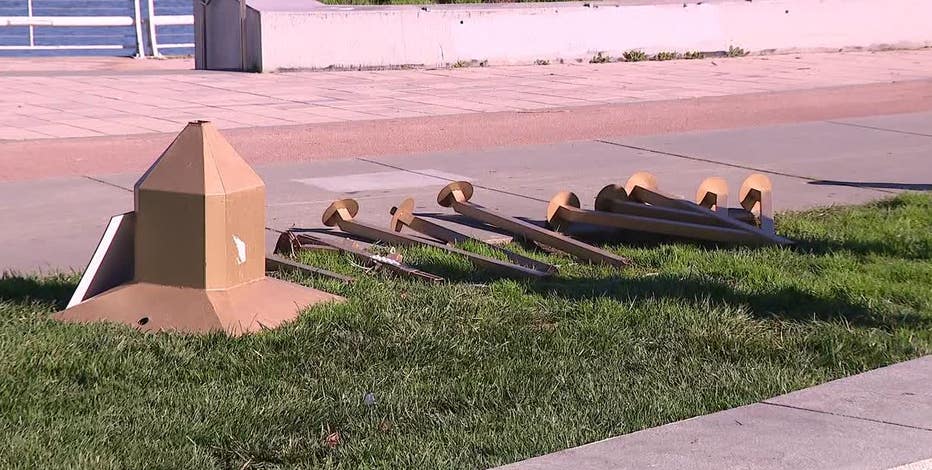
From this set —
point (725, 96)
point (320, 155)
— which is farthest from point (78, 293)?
point (725, 96)

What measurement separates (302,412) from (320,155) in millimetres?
6779

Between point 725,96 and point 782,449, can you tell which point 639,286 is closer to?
point 782,449

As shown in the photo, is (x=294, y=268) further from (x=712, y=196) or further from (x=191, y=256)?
(x=712, y=196)

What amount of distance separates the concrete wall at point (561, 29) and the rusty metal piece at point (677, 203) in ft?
30.8

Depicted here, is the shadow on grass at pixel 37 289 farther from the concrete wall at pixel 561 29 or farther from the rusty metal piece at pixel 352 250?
the concrete wall at pixel 561 29

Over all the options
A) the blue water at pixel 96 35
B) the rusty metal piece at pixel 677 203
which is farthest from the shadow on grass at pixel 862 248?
the blue water at pixel 96 35

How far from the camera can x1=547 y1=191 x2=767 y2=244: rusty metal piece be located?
7.48m

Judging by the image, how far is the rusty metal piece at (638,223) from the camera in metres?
7.48

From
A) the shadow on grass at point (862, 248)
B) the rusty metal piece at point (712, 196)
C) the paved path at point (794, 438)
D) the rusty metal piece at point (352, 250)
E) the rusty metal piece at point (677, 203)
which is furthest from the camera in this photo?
the rusty metal piece at point (712, 196)

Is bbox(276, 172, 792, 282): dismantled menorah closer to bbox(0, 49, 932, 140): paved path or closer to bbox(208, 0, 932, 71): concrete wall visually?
bbox(0, 49, 932, 140): paved path

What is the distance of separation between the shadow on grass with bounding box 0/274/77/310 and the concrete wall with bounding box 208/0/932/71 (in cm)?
1061

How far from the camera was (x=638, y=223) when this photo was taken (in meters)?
7.64

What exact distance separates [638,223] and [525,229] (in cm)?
67

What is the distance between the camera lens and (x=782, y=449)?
4.01 metres
